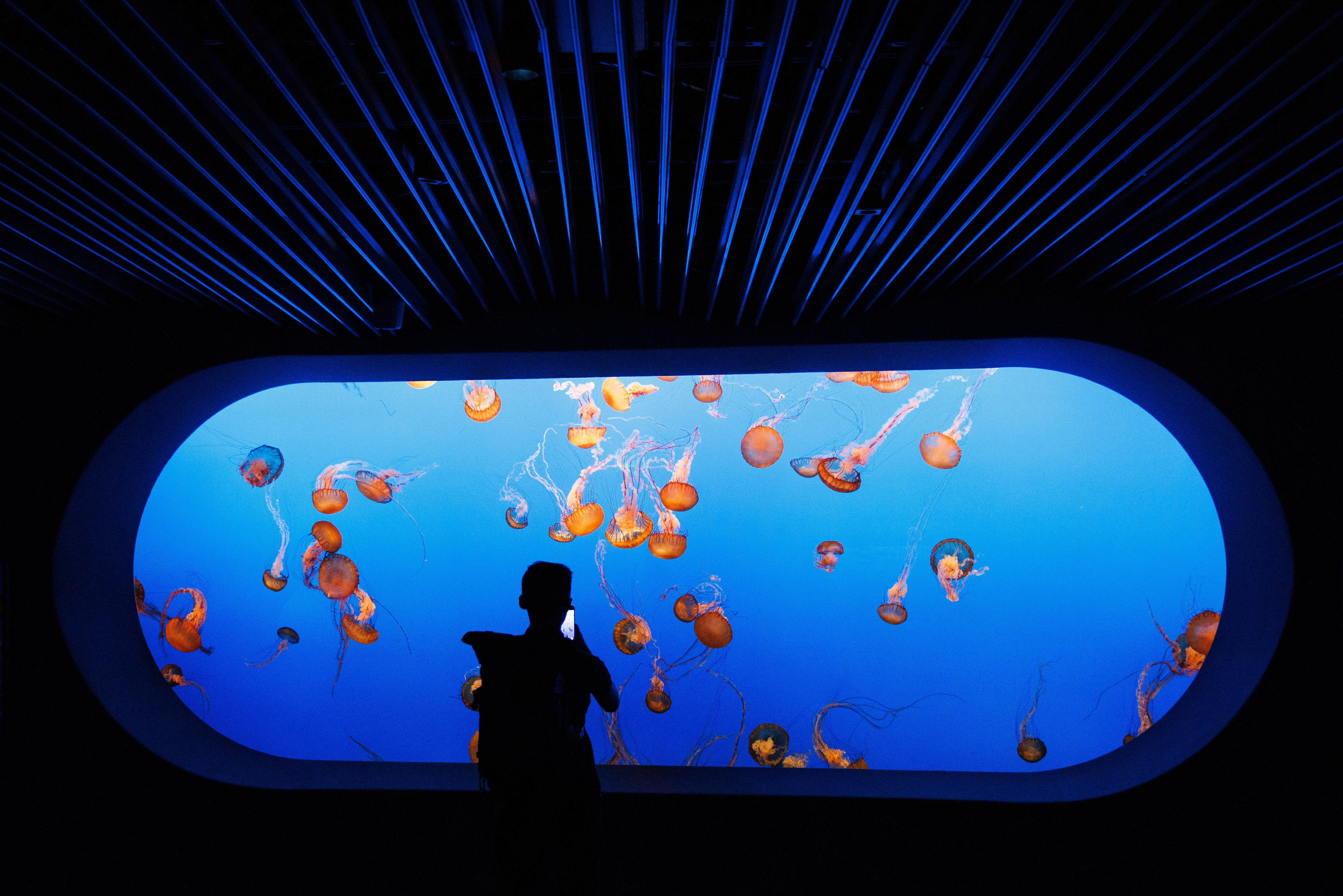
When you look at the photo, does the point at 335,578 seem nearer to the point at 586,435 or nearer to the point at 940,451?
the point at 586,435

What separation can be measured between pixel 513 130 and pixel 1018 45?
119 cm

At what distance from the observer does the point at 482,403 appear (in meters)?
8.64

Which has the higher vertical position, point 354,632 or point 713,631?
point 713,631

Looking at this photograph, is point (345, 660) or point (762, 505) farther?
point (762, 505)

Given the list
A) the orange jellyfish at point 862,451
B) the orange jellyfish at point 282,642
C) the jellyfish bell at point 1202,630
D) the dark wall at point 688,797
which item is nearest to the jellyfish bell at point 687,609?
the orange jellyfish at point 862,451

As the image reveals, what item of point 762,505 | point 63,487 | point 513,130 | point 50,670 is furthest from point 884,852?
point 762,505

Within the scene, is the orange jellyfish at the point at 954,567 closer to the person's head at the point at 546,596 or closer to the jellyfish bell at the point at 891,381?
the jellyfish bell at the point at 891,381

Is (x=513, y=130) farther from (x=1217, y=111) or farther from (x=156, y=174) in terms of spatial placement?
(x=1217, y=111)

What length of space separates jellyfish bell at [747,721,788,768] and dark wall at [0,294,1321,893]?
5856mm

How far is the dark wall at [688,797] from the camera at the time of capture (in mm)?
2477

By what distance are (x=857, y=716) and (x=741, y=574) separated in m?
2.56

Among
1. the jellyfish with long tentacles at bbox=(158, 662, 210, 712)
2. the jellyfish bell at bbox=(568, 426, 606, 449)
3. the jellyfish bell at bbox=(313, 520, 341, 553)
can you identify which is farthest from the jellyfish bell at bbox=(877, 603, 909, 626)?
the jellyfish with long tentacles at bbox=(158, 662, 210, 712)

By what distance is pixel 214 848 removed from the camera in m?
2.67

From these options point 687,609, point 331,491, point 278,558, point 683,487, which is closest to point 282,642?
point 278,558
